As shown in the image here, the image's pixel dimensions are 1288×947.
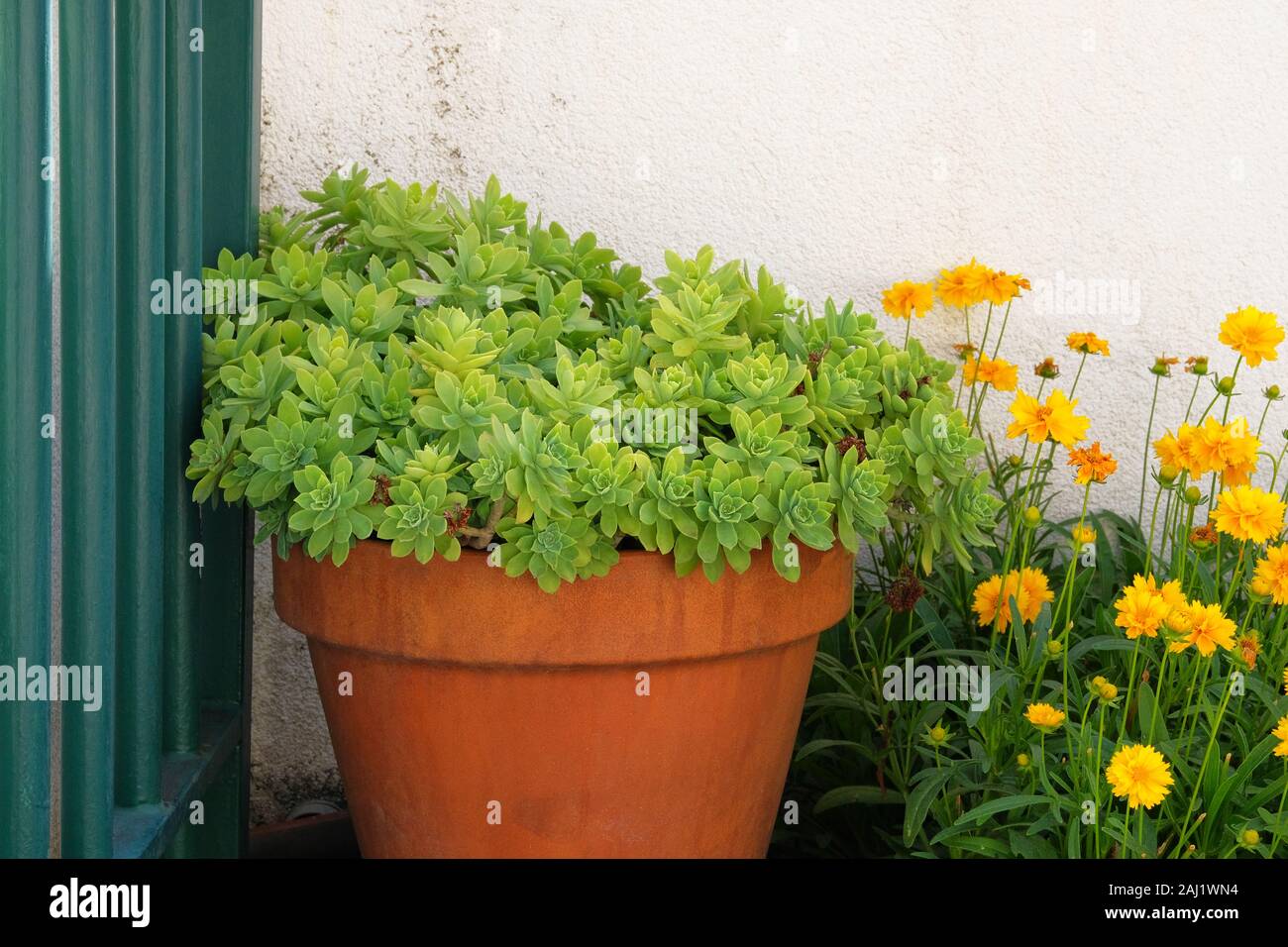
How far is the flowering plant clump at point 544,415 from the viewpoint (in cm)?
140

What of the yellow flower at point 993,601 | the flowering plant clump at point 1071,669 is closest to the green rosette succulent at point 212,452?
the flowering plant clump at point 1071,669

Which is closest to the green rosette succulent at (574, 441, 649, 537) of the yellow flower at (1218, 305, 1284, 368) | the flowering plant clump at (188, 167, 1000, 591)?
the flowering plant clump at (188, 167, 1000, 591)

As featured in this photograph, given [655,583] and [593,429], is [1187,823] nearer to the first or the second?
[655,583]

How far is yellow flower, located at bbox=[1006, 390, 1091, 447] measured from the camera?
1685 millimetres

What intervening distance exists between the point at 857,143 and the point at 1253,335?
0.76 metres

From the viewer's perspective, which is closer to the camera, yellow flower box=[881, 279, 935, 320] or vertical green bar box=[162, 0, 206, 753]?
vertical green bar box=[162, 0, 206, 753]

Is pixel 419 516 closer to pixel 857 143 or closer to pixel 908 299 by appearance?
pixel 908 299

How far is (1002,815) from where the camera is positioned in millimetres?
1734

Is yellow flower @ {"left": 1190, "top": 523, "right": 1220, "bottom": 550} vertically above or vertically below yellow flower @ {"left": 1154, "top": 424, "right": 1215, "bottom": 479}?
below

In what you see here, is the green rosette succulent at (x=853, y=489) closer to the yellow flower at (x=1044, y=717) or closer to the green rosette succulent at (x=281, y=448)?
the yellow flower at (x=1044, y=717)

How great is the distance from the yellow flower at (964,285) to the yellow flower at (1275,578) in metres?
0.69

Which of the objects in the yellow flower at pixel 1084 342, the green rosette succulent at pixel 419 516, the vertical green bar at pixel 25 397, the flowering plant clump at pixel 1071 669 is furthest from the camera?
the yellow flower at pixel 1084 342

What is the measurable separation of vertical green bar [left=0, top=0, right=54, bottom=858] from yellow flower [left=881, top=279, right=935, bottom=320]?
1396 mm

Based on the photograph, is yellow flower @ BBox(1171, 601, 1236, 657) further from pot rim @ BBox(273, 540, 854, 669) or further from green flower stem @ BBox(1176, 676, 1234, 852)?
pot rim @ BBox(273, 540, 854, 669)
